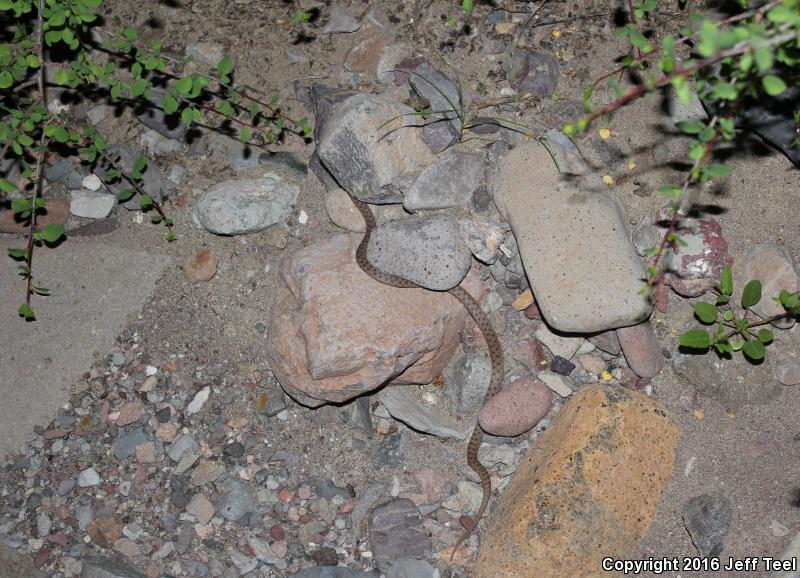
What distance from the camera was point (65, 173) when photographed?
197 inches

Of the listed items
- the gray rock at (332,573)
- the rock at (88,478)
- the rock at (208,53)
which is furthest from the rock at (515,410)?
the rock at (208,53)

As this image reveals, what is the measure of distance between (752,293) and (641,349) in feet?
2.23

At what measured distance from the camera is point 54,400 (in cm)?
463

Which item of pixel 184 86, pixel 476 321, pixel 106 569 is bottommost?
pixel 106 569

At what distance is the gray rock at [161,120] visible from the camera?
4.92 m

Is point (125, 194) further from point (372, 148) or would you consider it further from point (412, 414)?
point (412, 414)

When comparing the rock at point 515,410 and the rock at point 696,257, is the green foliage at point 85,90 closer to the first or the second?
the rock at point 515,410

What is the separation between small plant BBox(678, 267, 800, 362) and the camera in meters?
3.98

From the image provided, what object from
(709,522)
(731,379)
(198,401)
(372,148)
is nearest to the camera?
(709,522)

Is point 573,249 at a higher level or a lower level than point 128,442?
higher

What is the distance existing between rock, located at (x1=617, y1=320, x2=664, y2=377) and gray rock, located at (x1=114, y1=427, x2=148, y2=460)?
305cm

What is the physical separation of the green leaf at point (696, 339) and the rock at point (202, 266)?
296cm

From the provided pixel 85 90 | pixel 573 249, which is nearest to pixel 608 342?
pixel 573 249

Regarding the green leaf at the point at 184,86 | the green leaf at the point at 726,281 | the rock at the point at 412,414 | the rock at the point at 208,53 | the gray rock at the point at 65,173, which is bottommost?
the rock at the point at 412,414
